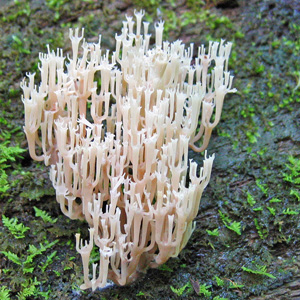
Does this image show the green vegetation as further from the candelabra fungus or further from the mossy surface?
the candelabra fungus

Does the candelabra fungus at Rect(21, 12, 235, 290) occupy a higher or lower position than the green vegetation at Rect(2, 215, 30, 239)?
higher

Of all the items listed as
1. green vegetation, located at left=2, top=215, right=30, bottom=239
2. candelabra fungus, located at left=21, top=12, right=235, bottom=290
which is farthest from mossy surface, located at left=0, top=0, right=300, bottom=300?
candelabra fungus, located at left=21, top=12, right=235, bottom=290

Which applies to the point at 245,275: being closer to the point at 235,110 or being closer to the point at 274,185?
the point at 274,185

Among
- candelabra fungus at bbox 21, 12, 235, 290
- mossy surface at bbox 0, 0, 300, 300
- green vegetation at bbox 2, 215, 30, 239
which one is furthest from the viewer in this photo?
green vegetation at bbox 2, 215, 30, 239

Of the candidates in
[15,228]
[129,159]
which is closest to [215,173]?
[129,159]

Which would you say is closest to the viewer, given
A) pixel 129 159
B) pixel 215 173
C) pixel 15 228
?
pixel 129 159

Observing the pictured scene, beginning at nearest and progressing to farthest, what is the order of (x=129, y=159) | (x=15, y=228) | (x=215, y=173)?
(x=129, y=159)
(x=15, y=228)
(x=215, y=173)

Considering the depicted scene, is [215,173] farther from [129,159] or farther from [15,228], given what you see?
[15,228]

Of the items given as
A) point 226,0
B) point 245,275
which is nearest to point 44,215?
point 245,275
